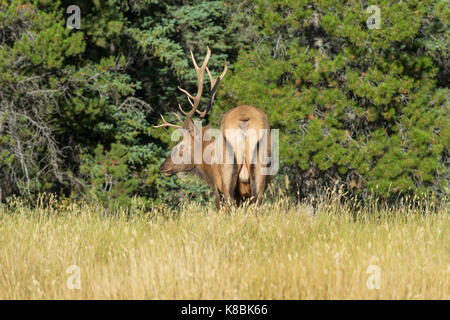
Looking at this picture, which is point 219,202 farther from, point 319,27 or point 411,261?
point 319,27

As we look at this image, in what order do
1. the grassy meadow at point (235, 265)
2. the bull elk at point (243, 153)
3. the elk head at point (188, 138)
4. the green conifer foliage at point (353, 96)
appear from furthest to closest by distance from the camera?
the green conifer foliage at point (353, 96)
the elk head at point (188, 138)
the bull elk at point (243, 153)
the grassy meadow at point (235, 265)

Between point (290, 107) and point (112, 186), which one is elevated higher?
point (290, 107)

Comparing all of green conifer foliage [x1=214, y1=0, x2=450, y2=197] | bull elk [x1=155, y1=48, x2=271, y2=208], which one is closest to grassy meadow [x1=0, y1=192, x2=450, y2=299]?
bull elk [x1=155, y1=48, x2=271, y2=208]

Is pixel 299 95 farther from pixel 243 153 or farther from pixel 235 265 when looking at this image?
pixel 235 265

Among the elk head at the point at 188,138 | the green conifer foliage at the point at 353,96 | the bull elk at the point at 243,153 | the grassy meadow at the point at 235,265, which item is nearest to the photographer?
the grassy meadow at the point at 235,265

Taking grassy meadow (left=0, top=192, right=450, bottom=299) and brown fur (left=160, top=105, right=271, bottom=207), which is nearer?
grassy meadow (left=0, top=192, right=450, bottom=299)

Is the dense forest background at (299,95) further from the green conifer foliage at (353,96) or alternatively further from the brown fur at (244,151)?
the brown fur at (244,151)

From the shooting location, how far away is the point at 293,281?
12.8 feet

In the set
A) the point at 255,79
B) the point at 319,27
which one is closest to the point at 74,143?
the point at 255,79

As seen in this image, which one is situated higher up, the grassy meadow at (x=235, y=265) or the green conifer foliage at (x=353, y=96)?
the green conifer foliage at (x=353, y=96)

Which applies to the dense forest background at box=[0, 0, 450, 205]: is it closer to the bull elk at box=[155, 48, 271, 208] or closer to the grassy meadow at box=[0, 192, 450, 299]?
the bull elk at box=[155, 48, 271, 208]

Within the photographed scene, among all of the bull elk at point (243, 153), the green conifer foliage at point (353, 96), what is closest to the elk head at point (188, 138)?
the bull elk at point (243, 153)
